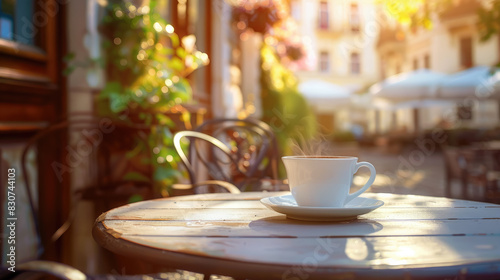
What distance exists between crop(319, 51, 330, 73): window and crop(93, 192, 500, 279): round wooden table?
2916 centimetres

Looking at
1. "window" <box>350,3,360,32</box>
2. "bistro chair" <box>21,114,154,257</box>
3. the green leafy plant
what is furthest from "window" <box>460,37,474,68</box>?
"bistro chair" <box>21,114,154,257</box>

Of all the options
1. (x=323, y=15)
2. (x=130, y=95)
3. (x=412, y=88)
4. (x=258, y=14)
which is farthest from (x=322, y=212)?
(x=323, y=15)

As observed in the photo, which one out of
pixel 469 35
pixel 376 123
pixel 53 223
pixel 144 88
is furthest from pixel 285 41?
pixel 376 123

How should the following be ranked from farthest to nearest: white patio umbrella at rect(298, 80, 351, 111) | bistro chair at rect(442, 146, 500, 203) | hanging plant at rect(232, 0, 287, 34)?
white patio umbrella at rect(298, 80, 351, 111), hanging plant at rect(232, 0, 287, 34), bistro chair at rect(442, 146, 500, 203)

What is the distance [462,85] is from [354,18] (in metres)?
18.9

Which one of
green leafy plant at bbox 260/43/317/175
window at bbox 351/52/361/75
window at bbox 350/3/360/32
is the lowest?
green leafy plant at bbox 260/43/317/175

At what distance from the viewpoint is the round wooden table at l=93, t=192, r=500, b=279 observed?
2.44ft

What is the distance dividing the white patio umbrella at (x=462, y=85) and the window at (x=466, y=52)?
845cm

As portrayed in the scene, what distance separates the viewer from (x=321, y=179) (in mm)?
1086

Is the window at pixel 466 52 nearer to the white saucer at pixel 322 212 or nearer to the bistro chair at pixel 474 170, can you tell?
the bistro chair at pixel 474 170

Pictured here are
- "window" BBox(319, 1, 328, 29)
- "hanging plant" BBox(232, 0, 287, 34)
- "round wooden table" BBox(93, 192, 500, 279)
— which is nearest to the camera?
"round wooden table" BBox(93, 192, 500, 279)

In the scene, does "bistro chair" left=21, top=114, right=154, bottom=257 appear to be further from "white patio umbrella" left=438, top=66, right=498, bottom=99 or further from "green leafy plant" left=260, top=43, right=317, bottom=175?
"white patio umbrella" left=438, top=66, right=498, bottom=99

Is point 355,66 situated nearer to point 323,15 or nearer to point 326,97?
point 323,15

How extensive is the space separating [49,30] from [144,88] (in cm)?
60
